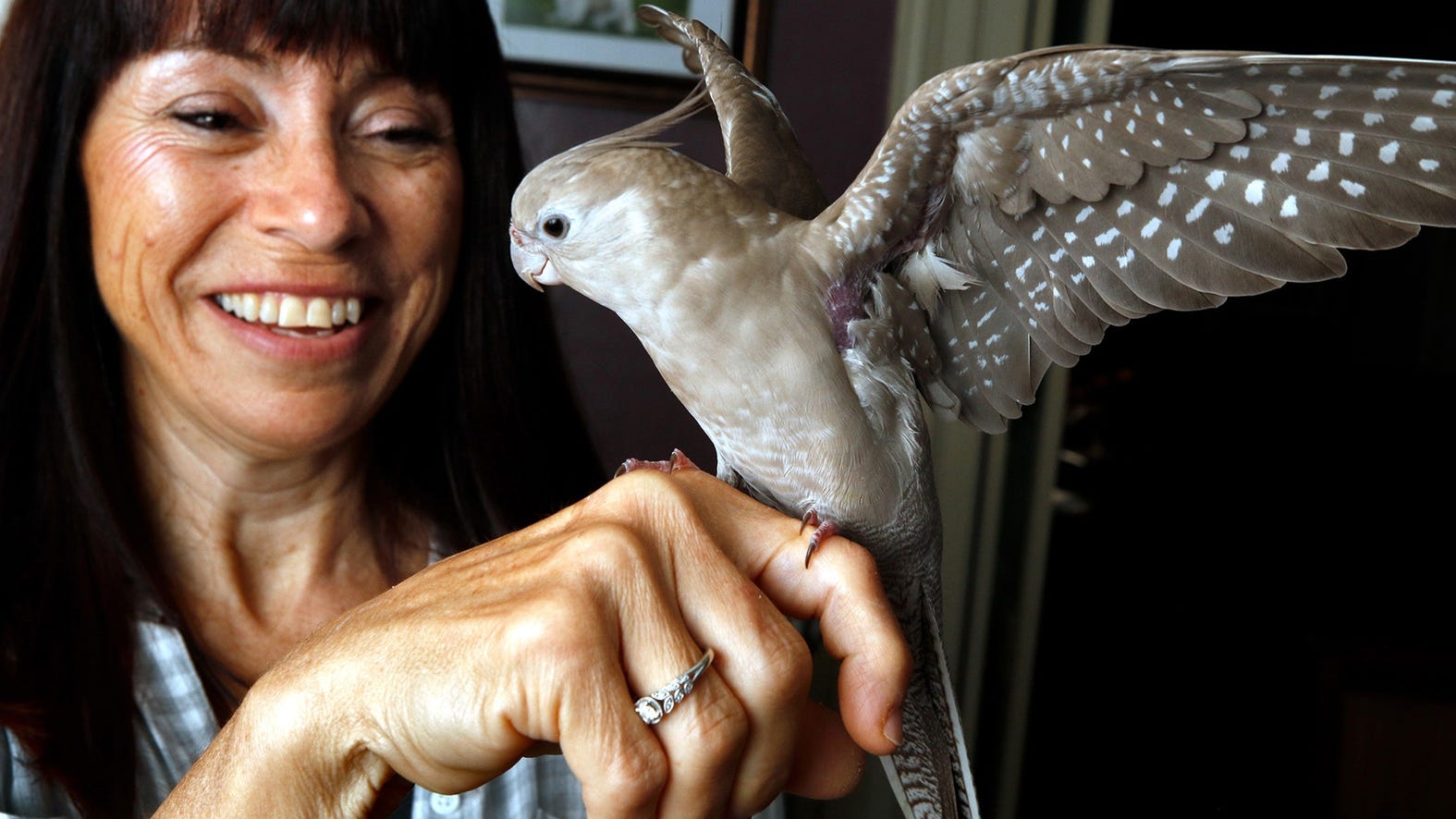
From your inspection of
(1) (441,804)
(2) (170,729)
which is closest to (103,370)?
(2) (170,729)

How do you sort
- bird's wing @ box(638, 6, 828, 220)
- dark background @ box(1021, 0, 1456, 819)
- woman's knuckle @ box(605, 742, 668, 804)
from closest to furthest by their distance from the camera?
woman's knuckle @ box(605, 742, 668, 804)
bird's wing @ box(638, 6, 828, 220)
dark background @ box(1021, 0, 1456, 819)

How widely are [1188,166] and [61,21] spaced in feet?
3.09

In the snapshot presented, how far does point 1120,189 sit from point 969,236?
0.31ft

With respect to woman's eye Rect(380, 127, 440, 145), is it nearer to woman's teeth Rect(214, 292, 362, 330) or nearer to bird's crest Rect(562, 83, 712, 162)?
woman's teeth Rect(214, 292, 362, 330)

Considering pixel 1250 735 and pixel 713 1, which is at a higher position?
pixel 713 1

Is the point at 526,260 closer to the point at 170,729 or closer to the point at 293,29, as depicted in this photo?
the point at 293,29

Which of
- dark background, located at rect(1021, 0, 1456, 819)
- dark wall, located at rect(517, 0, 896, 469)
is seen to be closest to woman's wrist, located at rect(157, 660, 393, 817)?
dark wall, located at rect(517, 0, 896, 469)

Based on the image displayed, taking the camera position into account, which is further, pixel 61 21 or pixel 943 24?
pixel 943 24

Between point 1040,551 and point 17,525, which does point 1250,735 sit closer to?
point 1040,551

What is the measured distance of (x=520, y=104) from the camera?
1.92m

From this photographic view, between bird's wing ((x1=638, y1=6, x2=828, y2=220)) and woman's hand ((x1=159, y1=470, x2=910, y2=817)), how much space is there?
0.26m

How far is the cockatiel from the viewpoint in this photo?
579 mm

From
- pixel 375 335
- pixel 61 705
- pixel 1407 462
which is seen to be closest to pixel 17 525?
pixel 61 705

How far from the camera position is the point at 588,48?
191cm
